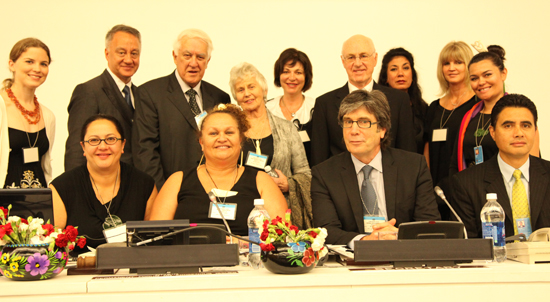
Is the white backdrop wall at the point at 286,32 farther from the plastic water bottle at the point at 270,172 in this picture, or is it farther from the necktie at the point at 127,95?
the plastic water bottle at the point at 270,172

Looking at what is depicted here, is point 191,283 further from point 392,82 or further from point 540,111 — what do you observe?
point 540,111

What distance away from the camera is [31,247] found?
2.05 metres

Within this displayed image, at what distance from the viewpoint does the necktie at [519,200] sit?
293 cm

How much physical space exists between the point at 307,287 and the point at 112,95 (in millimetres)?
2649

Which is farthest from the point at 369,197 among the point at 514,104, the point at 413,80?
the point at 413,80

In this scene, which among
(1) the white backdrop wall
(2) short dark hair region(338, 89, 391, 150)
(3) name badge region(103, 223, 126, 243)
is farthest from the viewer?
(1) the white backdrop wall

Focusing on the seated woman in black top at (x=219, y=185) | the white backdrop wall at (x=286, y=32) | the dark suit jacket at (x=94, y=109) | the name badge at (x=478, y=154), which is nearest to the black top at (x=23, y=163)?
the dark suit jacket at (x=94, y=109)

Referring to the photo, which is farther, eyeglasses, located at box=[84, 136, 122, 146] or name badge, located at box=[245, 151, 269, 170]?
name badge, located at box=[245, 151, 269, 170]

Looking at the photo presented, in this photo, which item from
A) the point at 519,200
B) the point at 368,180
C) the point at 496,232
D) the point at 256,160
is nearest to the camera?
the point at 496,232

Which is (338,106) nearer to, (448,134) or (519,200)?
(448,134)

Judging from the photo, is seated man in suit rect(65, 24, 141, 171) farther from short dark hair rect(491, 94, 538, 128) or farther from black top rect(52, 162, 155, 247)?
short dark hair rect(491, 94, 538, 128)

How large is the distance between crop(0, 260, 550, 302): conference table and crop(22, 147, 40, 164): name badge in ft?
6.64

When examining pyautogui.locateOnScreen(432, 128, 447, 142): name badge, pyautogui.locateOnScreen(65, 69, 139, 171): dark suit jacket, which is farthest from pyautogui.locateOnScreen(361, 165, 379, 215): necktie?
pyautogui.locateOnScreen(65, 69, 139, 171): dark suit jacket

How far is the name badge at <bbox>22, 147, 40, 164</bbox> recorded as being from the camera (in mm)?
3804
